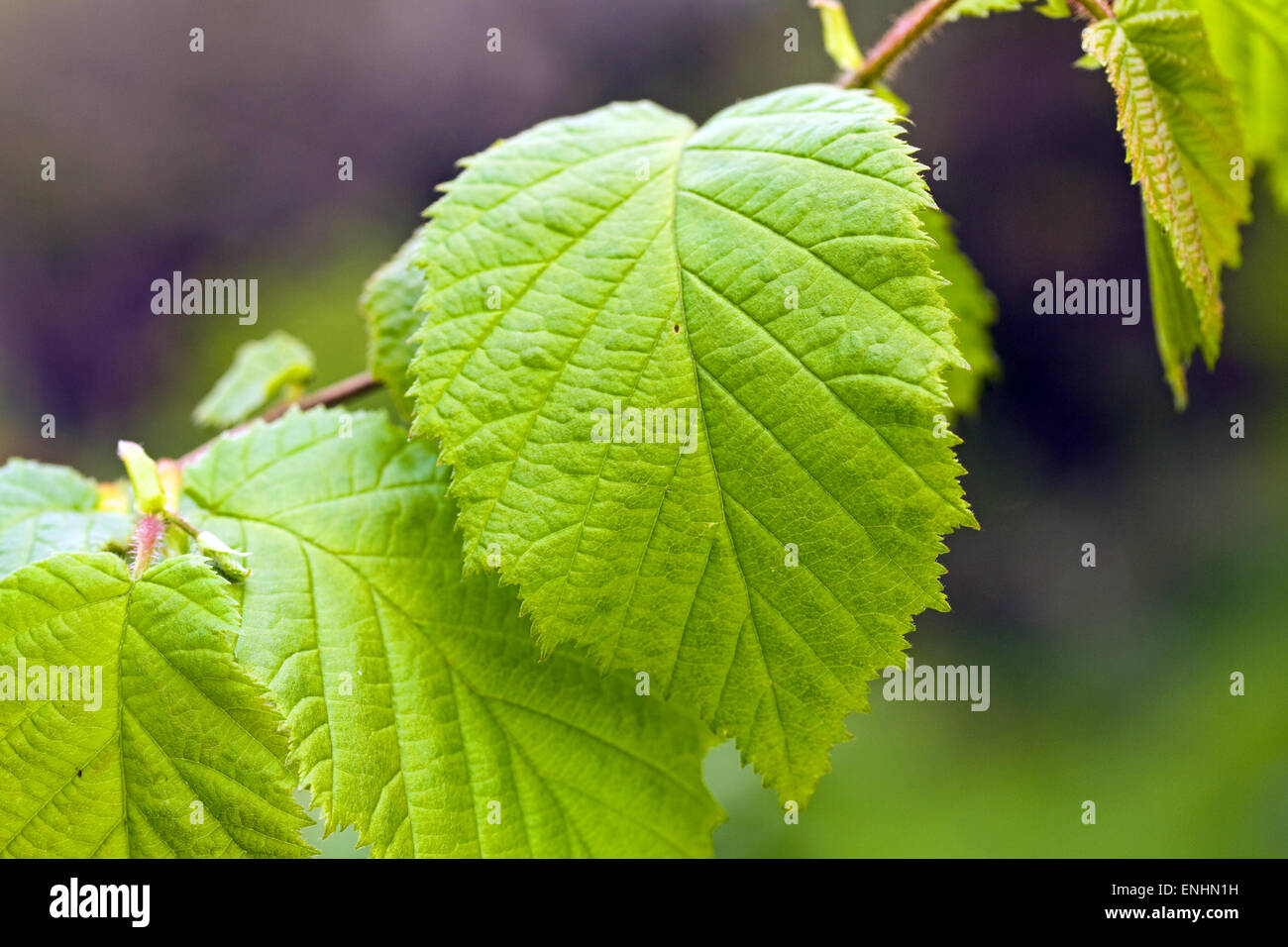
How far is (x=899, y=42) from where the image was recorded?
0.99 meters

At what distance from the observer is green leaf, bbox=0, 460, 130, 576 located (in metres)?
0.88

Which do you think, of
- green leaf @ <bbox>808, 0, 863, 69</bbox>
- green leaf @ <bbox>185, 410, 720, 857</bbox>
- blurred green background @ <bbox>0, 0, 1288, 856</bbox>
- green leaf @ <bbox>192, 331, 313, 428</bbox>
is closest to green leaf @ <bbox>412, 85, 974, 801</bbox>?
green leaf @ <bbox>185, 410, 720, 857</bbox>

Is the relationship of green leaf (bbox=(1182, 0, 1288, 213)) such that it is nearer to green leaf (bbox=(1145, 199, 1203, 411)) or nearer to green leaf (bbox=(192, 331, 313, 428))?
green leaf (bbox=(1145, 199, 1203, 411))

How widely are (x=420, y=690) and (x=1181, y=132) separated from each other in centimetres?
89

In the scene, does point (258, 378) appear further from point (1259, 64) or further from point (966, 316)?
point (1259, 64)

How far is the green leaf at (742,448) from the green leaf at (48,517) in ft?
1.27

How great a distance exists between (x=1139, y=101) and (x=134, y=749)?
3.21 ft

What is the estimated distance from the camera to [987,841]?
12.7 feet

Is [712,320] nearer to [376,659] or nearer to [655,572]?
[655,572]

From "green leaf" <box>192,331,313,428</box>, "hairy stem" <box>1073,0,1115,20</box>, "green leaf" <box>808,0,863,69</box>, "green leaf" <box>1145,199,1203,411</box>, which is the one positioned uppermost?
"green leaf" <box>808,0,863,69</box>

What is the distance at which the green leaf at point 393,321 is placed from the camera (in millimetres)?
984

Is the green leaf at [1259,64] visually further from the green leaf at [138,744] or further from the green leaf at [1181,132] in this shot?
the green leaf at [138,744]

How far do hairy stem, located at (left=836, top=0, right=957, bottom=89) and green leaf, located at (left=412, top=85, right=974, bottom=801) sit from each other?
26cm

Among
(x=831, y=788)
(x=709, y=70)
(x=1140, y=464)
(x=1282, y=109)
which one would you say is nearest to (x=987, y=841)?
(x=831, y=788)
